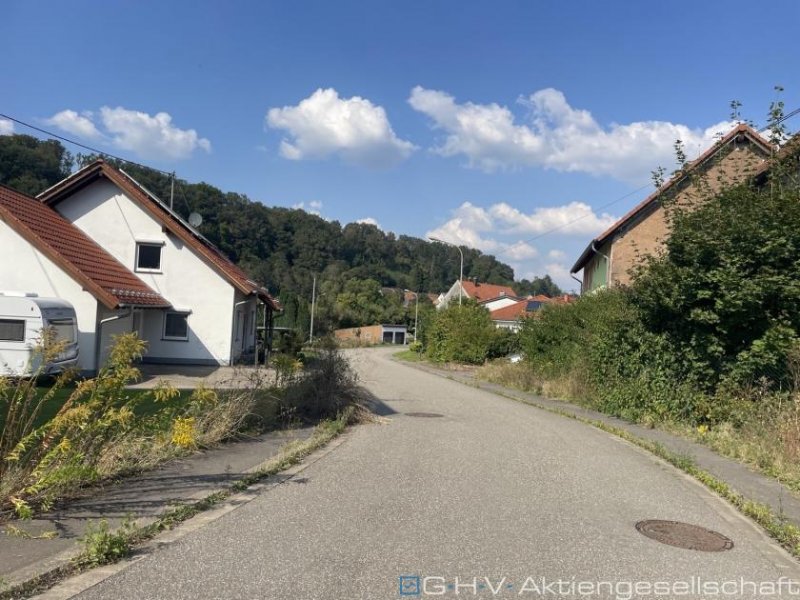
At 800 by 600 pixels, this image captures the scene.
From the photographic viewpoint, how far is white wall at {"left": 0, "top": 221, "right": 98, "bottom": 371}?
1892 centimetres

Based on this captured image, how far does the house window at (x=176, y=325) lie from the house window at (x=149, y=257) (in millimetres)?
1835

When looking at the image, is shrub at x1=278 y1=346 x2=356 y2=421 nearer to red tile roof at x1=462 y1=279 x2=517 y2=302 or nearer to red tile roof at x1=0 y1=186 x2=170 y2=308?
red tile roof at x1=0 y1=186 x2=170 y2=308

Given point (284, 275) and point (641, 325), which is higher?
point (284, 275)

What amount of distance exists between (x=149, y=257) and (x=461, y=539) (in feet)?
71.8

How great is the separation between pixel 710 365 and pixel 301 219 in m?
88.3

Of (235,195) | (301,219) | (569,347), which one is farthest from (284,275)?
(569,347)

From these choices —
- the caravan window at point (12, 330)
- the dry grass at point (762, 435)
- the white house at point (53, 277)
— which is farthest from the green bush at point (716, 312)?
the caravan window at point (12, 330)

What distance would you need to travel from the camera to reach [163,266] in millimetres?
24672

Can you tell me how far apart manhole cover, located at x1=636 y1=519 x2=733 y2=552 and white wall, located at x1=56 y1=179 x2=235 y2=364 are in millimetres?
20197

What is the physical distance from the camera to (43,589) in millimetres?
4246

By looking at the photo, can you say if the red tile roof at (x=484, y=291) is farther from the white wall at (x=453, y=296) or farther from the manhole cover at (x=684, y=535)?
the manhole cover at (x=684, y=535)

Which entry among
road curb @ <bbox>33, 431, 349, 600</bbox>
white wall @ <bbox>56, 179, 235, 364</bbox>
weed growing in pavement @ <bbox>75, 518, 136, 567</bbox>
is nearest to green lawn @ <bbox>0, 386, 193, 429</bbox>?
road curb @ <bbox>33, 431, 349, 600</bbox>

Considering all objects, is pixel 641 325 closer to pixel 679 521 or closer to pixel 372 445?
pixel 372 445

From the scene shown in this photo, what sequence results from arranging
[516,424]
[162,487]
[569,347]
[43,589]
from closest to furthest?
[43,589] < [162,487] < [516,424] < [569,347]
